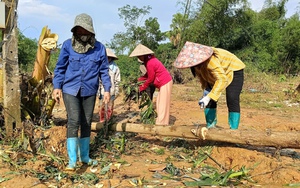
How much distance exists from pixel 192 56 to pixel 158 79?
5.19 ft

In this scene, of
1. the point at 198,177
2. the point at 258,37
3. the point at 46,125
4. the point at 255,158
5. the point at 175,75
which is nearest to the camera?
the point at 198,177

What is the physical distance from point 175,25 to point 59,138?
25743mm

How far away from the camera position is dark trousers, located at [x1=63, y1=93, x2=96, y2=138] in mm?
3593

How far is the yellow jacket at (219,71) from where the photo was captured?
160 inches

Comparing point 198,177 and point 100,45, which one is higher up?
point 100,45

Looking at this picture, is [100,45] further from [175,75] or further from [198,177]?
[175,75]

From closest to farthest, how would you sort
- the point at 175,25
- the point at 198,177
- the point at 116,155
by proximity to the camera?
the point at 198,177, the point at 116,155, the point at 175,25

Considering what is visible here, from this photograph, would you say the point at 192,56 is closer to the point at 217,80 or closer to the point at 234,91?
the point at 217,80

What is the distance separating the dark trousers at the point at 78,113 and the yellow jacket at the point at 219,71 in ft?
4.84

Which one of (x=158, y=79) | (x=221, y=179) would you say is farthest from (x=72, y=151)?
(x=158, y=79)

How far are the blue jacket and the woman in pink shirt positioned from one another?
174cm

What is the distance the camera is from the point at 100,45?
3.78 metres

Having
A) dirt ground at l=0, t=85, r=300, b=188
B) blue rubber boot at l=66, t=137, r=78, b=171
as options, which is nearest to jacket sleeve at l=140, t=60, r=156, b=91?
dirt ground at l=0, t=85, r=300, b=188

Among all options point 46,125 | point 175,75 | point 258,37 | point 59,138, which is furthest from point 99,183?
point 258,37
